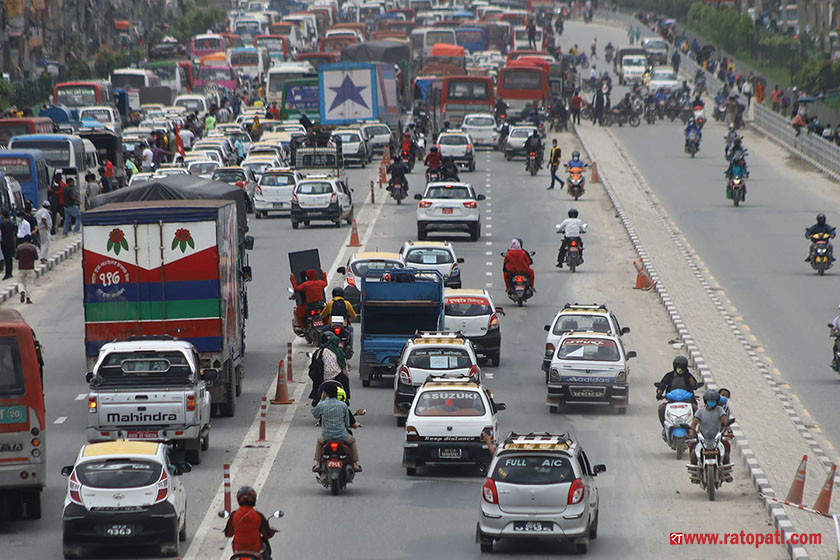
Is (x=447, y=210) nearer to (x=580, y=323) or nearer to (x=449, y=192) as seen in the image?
(x=449, y=192)

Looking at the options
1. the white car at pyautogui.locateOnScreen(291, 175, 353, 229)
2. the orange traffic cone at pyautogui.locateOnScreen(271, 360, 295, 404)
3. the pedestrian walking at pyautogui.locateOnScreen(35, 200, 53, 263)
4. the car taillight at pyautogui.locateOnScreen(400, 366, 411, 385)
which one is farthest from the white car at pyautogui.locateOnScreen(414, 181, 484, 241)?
the car taillight at pyautogui.locateOnScreen(400, 366, 411, 385)

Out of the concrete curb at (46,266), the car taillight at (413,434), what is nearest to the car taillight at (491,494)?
the car taillight at (413,434)

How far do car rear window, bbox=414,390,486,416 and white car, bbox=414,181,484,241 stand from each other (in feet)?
74.6

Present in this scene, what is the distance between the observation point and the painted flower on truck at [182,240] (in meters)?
26.6

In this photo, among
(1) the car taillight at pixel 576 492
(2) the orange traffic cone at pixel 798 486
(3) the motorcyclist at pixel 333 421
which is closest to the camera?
(1) the car taillight at pixel 576 492

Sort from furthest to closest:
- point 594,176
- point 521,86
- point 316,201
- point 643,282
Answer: point 521,86 → point 594,176 → point 316,201 → point 643,282

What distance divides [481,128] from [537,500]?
53781 millimetres

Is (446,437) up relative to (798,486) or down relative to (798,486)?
down

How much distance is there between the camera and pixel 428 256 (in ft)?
126

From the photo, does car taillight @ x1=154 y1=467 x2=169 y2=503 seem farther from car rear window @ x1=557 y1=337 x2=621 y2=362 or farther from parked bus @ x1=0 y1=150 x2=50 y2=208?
parked bus @ x1=0 y1=150 x2=50 y2=208

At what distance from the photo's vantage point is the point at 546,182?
62.6 metres

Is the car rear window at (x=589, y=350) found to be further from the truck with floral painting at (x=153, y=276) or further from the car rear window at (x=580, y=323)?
the truck with floral painting at (x=153, y=276)

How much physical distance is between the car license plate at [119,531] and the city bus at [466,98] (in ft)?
191

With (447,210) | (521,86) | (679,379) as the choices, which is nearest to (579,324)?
(679,379)
